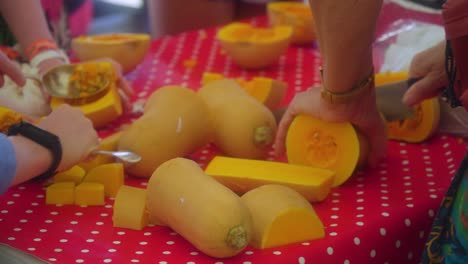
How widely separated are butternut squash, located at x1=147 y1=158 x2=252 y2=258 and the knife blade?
0.36 m

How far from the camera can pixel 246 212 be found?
2.43ft

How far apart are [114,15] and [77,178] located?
2577 millimetres

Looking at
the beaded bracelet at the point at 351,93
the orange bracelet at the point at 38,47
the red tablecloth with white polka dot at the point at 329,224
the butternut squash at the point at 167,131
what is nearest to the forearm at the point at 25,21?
the orange bracelet at the point at 38,47

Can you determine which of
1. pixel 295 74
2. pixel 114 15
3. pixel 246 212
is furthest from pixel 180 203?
pixel 114 15

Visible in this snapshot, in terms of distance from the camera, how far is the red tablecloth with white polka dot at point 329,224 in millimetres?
739

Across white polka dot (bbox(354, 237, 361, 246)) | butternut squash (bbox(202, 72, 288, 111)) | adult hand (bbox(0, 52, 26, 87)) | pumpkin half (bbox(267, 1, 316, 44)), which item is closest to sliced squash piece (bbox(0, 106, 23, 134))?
adult hand (bbox(0, 52, 26, 87))

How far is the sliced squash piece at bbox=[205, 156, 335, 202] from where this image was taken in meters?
0.85

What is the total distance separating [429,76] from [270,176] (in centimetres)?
25

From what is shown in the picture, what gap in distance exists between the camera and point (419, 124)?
104cm

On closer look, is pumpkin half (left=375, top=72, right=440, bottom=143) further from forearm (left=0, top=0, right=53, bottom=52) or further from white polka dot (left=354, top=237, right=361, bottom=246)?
forearm (left=0, top=0, right=53, bottom=52)

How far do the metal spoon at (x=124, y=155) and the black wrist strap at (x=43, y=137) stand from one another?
0.07m

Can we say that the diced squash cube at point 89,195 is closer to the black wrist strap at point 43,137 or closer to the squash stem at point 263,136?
the black wrist strap at point 43,137

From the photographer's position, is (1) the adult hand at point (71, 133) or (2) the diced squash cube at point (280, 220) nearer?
(2) the diced squash cube at point (280, 220)

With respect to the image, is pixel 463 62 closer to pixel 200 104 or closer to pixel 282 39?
pixel 200 104
